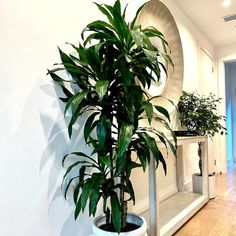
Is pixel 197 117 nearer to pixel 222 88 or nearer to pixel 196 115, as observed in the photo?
pixel 196 115

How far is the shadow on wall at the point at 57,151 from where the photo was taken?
1443 mm

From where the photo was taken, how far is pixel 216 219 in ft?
7.99

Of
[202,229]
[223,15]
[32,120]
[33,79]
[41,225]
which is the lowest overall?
[202,229]

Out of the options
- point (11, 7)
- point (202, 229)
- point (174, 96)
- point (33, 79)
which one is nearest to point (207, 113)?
point (174, 96)

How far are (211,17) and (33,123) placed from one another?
130 inches

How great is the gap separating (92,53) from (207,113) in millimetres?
2169

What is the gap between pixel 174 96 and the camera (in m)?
2.91

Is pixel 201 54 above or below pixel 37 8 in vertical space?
above

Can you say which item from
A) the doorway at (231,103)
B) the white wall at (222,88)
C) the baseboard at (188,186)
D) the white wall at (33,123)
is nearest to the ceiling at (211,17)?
the white wall at (222,88)

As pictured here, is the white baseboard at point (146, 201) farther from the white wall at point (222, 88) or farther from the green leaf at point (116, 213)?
the white wall at point (222, 88)

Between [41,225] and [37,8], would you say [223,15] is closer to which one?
[37,8]

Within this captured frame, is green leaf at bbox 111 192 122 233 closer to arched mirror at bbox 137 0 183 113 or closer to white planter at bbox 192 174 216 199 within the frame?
arched mirror at bbox 137 0 183 113

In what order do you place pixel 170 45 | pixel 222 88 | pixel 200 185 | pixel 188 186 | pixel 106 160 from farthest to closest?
pixel 222 88, pixel 188 186, pixel 200 185, pixel 170 45, pixel 106 160

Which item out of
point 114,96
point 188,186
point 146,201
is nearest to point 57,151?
point 114,96
